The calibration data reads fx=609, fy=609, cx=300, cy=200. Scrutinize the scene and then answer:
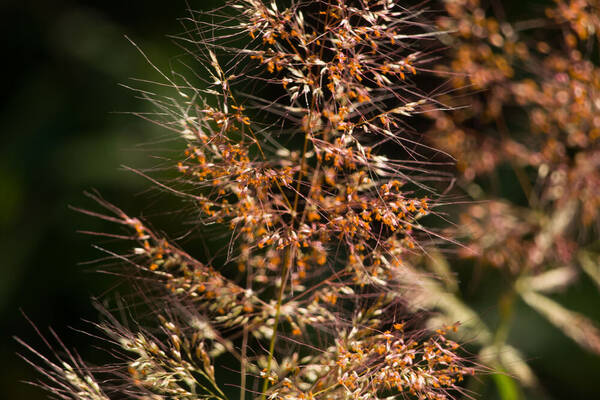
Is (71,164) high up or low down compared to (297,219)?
down

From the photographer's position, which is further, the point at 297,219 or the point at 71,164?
the point at 71,164

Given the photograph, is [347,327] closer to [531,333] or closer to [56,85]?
[531,333]

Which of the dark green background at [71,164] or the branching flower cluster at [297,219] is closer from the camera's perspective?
the branching flower cluster at [297,219]

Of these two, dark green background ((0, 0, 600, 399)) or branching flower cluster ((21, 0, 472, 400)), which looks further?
dark green background ((0, 0, 600, 399))

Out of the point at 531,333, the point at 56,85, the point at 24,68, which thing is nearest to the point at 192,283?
the point at 531,333

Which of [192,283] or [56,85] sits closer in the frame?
[192,283]

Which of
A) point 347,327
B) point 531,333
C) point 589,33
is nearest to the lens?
point 347,327

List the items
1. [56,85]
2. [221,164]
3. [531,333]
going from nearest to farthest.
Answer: [221,164], [531,333], [56,85]

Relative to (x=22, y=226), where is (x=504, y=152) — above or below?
above
